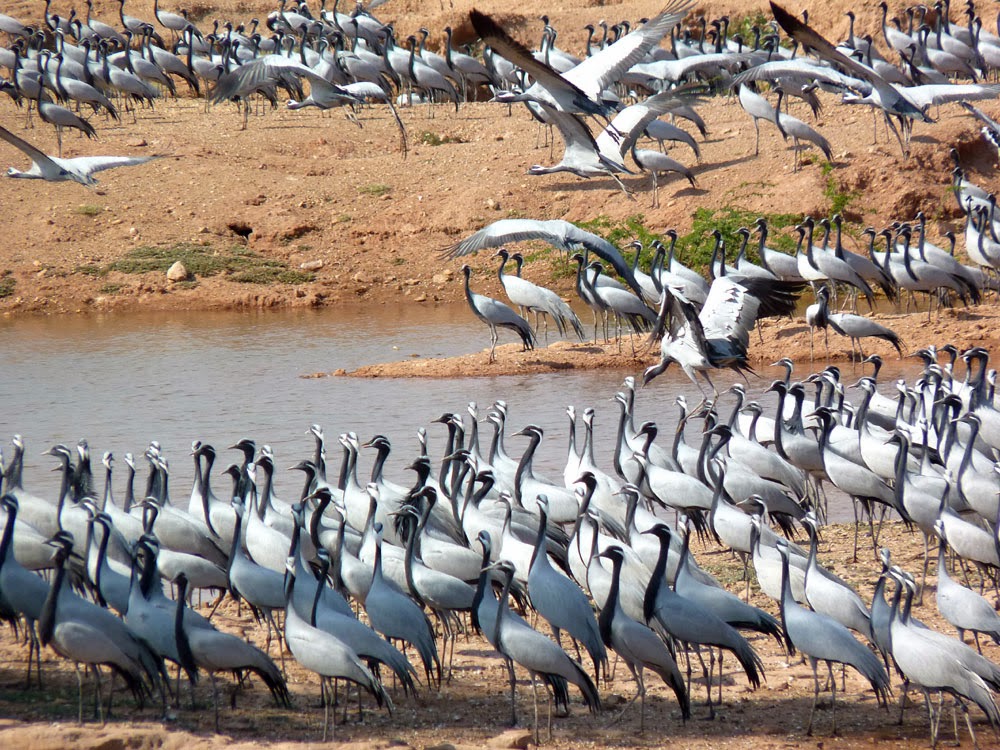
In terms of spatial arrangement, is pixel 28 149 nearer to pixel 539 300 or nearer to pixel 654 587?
pixel 654 587

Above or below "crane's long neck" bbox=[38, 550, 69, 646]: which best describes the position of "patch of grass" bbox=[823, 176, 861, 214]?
above

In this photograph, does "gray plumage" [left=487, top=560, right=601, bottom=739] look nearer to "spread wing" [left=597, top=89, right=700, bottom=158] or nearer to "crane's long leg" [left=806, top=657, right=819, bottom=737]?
"crane's long leg" [left=806, top=657, right=819, bottom=737]

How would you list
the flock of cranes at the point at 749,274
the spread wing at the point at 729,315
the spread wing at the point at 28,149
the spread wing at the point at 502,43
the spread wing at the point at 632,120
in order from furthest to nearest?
the spread wing at the point at 632,120 → the flock of cranes at the point at 749,274 → the spread wing at the point at 729,315 → the spread wing at the point at 502,43 → the spread wing at the point at 28,149

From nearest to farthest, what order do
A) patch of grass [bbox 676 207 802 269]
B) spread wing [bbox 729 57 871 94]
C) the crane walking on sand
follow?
the crane walking on sand → spread wing [bbox 729 57 871 94] → patch of grass [bbox 676 207 802 269]

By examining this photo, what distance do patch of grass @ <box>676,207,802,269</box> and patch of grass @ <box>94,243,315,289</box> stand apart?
6064 mm

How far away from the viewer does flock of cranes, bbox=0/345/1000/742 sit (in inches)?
246

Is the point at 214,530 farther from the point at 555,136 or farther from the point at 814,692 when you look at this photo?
the point at 555,136

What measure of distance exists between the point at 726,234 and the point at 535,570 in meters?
14.1

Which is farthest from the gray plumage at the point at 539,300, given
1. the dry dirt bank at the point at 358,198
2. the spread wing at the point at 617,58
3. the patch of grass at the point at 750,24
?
the patch of grass at the point at 750,24

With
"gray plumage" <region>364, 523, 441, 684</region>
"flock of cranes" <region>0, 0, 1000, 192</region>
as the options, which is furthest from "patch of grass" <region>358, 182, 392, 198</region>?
"gray plumage" <region>364, 523, 441, 684</region>

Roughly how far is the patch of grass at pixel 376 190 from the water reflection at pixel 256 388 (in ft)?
12.4

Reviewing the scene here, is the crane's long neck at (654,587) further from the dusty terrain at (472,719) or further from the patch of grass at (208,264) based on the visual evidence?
the patch of grass at (208,264)

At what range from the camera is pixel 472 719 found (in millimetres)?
6488

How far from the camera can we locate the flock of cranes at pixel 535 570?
6.24 m
